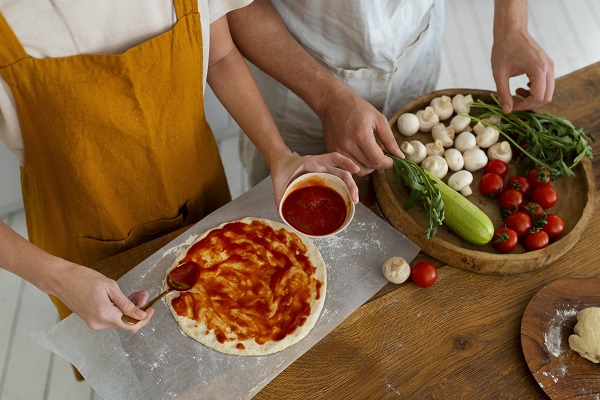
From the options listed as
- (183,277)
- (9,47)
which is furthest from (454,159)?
(9,47)

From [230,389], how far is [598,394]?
117 cm

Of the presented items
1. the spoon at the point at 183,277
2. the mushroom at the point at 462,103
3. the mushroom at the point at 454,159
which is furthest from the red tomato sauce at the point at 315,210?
the mushroom at the point at 462,103

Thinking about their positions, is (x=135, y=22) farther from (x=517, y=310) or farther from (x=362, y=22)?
(x=517, y=310)

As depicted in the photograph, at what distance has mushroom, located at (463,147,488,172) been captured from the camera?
2301 millimetres

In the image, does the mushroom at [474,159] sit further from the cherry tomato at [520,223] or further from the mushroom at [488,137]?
the cherry tomato at [520,223]

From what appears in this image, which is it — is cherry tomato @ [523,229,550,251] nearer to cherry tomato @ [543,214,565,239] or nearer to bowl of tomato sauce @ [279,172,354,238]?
cherry tomato @ [543,214,565,239]

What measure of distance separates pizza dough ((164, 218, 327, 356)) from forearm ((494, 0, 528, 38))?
3.97ft

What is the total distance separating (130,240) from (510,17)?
1781 millimetres

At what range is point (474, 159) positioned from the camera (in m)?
2.30

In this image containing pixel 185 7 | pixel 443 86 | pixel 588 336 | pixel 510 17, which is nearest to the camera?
pixel 185 7

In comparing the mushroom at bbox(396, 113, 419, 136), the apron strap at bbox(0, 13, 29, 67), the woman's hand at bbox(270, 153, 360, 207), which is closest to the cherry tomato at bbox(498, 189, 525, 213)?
the mushroom at bbox(396, 113, 419, 136)

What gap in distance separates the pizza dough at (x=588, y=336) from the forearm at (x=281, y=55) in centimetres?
113

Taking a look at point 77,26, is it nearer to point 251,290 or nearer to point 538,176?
point 251,290

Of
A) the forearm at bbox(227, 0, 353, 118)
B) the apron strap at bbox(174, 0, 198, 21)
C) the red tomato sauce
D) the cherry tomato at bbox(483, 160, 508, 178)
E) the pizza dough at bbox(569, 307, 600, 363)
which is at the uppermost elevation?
the apron strap at bbox(174, 0, 198, 21)
